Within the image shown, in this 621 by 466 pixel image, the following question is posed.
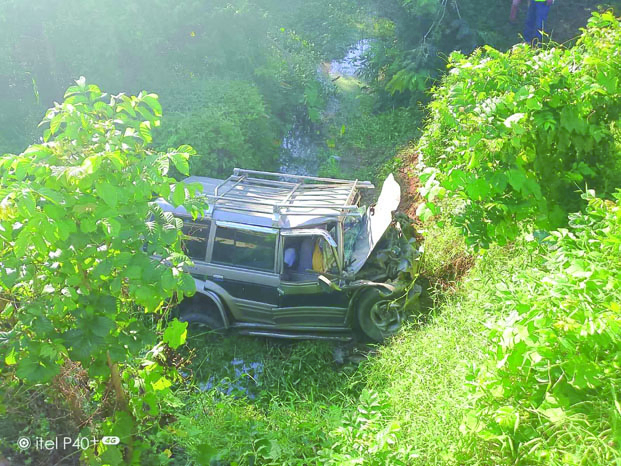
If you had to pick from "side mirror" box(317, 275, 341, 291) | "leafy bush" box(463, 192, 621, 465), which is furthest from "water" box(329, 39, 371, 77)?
"leafy bush" box(463, 192, 621, 465)

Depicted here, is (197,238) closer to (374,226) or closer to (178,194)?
(374,226)

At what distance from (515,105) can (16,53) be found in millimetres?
9403

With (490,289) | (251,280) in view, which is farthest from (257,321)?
(490,289)

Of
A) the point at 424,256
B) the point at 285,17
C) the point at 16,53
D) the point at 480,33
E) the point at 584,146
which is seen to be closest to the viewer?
the point at 584,146

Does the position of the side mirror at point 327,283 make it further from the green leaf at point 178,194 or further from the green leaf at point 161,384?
the green leaf at point 178,194

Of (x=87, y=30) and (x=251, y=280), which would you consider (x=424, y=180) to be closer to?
(x=251, y=280)

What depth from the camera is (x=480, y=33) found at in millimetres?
10508

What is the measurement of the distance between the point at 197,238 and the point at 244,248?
557 millimetres

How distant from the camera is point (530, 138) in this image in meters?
4.05

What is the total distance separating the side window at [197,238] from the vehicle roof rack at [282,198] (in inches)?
10.8

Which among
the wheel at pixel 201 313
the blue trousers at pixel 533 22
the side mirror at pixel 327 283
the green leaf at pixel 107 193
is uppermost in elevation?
the blue trousers at pixel 533 22

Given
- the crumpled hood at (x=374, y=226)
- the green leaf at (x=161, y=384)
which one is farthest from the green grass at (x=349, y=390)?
the crumpled hood at (x=374, y=226)

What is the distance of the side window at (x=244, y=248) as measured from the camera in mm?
5691

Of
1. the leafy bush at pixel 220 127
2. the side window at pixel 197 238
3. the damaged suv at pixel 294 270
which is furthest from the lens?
the leafy bush at pixel 220 127
